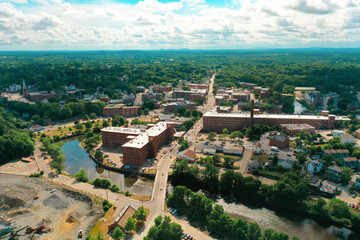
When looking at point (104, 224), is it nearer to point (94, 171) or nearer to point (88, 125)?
point (94, 171)

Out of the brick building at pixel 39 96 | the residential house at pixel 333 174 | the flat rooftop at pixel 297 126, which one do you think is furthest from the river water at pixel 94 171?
the brick building at pixel 39 96

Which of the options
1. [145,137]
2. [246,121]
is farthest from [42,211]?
[246,121]

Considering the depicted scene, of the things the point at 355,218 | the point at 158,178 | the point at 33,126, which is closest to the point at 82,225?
the point at 158,178

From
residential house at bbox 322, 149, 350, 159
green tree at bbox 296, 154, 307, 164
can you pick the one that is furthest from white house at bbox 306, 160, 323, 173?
residential house at bbox 322, 149, 350, 159

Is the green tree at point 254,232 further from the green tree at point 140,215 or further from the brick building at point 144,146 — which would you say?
the brick building at point 144,146

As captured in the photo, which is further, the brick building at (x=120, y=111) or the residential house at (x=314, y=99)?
the residential house at (x=314, y=99)

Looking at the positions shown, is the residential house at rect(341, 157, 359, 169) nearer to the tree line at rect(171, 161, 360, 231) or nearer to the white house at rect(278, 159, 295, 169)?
the white house at rect(278, 159, 295, 169)

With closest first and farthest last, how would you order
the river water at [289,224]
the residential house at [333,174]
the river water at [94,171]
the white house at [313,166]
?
1. the river water at [289,224]
2. the residential house at [333,174]
3. the river water at [94,171]
4. the white house at [313,166]
